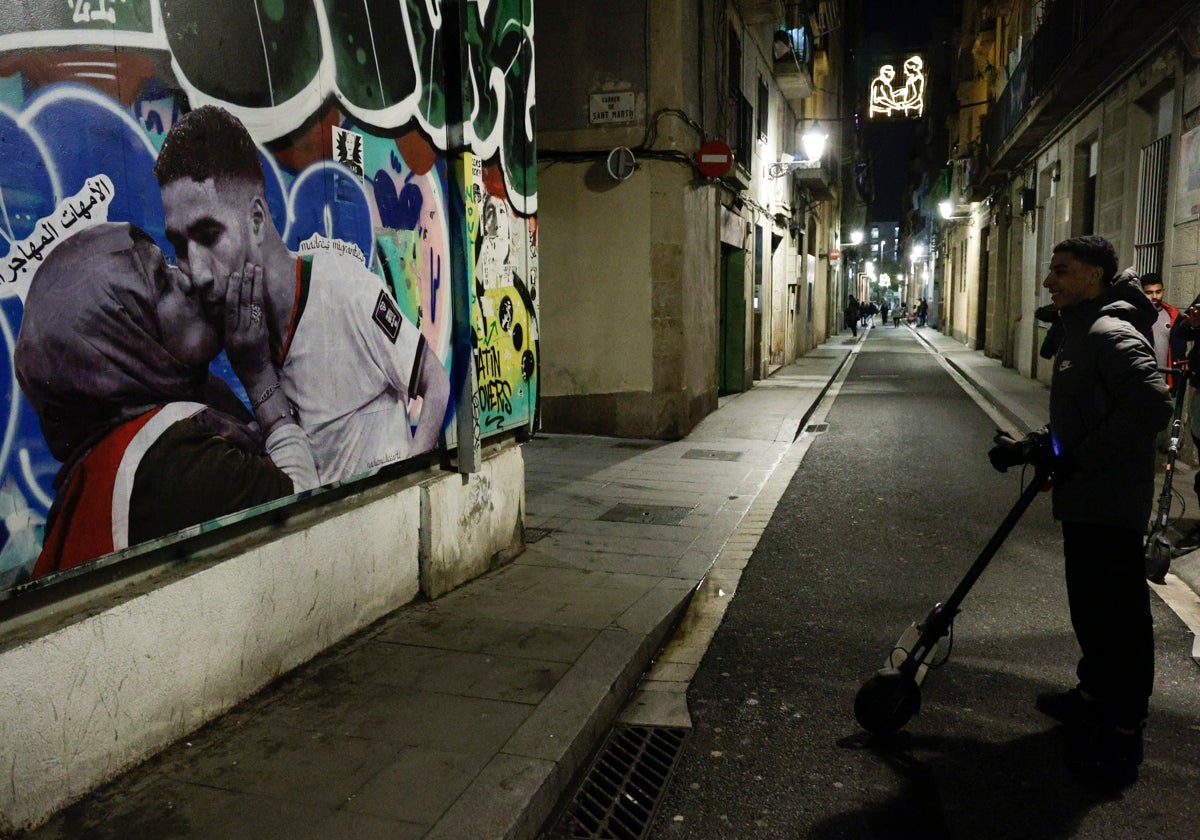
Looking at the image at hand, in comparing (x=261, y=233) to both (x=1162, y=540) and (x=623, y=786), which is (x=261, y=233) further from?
(x=1162, y=540)

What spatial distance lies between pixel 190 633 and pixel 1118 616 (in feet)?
11.7

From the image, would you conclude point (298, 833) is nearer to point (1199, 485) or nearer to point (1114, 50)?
point (1199, 485)

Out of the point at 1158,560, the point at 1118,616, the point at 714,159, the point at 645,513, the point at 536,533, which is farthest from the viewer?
the point at 714,159

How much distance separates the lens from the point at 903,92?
28.4m

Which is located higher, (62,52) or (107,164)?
(62,52)

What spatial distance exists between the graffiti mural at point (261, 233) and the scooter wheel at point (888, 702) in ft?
8.53

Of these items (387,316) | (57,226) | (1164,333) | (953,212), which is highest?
(953,212)

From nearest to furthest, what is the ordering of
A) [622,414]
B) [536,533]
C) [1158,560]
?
[1158,560] < [536,533] < [622,414]

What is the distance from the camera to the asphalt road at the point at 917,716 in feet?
10.0

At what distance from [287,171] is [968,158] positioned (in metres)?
29.5

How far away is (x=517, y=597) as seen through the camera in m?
5.08

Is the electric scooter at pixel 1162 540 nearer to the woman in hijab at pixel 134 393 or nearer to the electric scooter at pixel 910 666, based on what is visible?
the electric scooter at pixel 910 666

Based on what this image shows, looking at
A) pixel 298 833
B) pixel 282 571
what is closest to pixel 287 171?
pixel 282 571

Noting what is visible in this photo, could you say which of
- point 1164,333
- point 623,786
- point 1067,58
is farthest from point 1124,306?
point 1067,58
